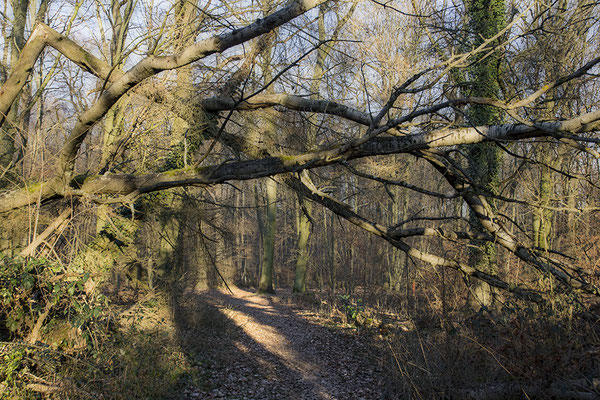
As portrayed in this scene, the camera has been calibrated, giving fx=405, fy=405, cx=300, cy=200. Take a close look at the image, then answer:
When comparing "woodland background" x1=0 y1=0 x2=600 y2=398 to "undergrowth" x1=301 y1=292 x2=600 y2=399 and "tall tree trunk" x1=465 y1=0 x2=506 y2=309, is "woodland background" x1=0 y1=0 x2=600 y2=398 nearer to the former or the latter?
"undergrowth" x1=301 y1=292 x2=600 y2=399

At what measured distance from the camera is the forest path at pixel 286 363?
696cm

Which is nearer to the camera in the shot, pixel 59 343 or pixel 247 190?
pixel 59 343

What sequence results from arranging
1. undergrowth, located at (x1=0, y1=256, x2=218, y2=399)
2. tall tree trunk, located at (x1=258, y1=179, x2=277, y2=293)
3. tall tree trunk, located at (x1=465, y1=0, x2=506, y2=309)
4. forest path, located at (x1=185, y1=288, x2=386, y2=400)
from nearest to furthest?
1. undergrowth, located at (x1=0, y1=256, x2=218, y2=399)
2. forest path, located at (x1=185, y1=288, x2=386, y2=400)
3. tall tree trunk, located at (x1=465, y1=0, x2=506, y2=309)
4. tall tree trunk, located at (x1=258, y1=179, x2=277, y2=293)

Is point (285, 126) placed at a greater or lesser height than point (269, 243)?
greater

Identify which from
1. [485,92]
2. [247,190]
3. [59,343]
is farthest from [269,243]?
[59,343]

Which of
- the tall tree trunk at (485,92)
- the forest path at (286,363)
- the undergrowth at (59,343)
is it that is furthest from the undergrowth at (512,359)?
the tall tree trunk at (485,92)

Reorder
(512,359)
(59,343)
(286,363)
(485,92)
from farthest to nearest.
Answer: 1. (485,92)
2. (286,363)
3. (59,343)
4. (512,359)

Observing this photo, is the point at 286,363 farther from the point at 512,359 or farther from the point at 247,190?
the point at 512,359

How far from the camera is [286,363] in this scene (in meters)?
8.92

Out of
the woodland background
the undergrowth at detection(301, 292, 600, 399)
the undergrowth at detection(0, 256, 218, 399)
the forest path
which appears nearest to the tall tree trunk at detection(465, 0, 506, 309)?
the woodland background

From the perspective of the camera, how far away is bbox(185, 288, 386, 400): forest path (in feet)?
22.8

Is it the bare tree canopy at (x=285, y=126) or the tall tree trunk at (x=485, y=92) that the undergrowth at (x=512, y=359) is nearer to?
the bare tree canopy at (x=285, y=126)

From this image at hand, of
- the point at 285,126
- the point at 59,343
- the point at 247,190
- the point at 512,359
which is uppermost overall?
the point at 285,126

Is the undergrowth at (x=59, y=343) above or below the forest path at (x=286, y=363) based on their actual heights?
above
